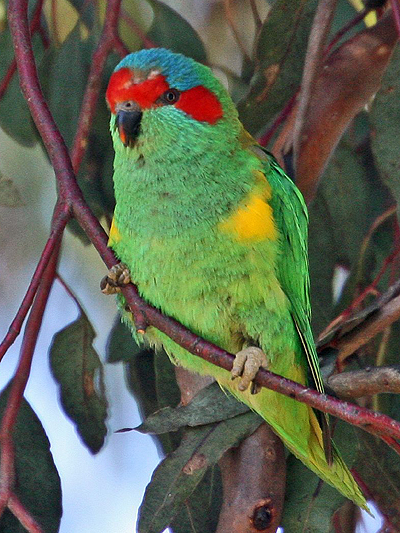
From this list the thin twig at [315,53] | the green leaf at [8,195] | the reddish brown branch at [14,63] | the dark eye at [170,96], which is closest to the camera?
the dark eye at [170,96]

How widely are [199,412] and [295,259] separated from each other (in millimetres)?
358

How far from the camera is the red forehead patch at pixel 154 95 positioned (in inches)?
61.4

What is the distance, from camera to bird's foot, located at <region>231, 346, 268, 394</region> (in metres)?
1.41

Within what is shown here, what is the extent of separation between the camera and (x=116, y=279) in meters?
1.51

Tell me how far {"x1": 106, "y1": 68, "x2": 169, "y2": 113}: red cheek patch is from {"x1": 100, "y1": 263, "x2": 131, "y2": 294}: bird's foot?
1.03 feet

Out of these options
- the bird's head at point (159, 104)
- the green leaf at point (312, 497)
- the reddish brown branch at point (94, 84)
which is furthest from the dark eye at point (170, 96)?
the green leaf at point (312, 497)

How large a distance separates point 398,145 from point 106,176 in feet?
2.43

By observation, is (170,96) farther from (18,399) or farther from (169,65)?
(18,399)

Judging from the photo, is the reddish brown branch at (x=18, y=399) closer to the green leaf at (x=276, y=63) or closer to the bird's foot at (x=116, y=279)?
the bird's foot at (x=116, y=279)

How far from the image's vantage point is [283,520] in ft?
5.33

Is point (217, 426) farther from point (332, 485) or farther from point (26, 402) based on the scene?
point (26, 402)

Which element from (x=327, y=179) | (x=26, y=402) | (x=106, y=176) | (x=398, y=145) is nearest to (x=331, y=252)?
(x=327, y=179)

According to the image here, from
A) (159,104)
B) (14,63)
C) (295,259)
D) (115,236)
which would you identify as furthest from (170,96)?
(14,63)

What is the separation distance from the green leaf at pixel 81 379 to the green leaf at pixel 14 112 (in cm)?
54
